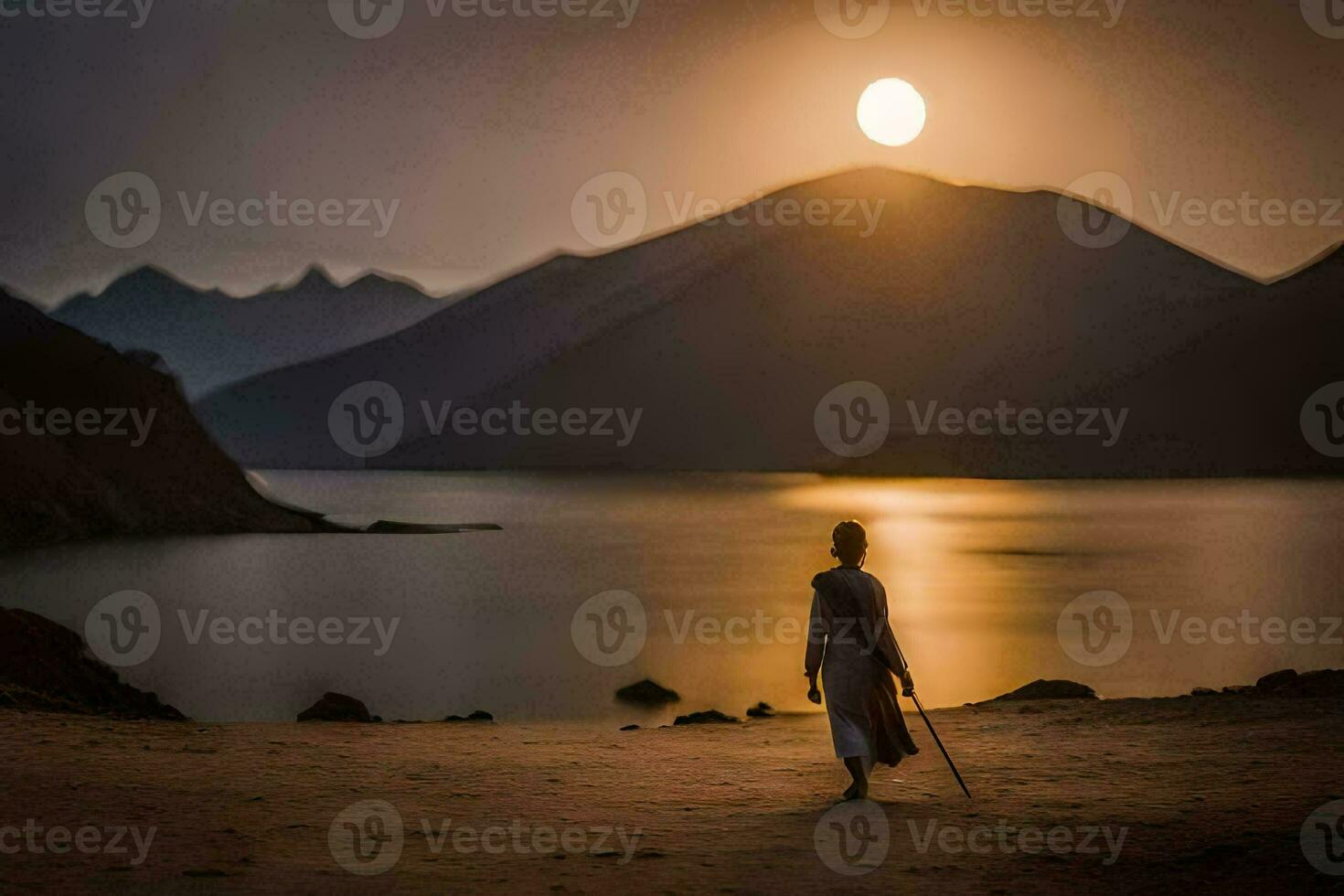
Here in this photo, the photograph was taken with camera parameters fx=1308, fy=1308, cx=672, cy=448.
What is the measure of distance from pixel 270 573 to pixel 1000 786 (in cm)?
→ 4204

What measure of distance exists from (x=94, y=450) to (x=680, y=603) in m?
30.2

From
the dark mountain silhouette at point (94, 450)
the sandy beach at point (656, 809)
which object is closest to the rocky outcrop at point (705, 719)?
the sandy beach at point (656, 809)

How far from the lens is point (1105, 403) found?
179 meters

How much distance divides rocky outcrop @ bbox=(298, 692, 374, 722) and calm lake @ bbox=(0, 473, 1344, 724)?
129 inches

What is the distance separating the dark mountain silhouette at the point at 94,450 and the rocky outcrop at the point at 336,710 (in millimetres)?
39416

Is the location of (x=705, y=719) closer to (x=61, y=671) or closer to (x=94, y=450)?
(x=61, y=671)

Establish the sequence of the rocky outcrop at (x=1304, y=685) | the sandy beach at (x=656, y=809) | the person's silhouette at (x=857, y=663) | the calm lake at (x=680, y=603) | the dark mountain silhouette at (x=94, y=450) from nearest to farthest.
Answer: the sandy beach at (x=656, y=809) → the person's silhouette at (x=857, y=663) → the rocky outcrop at (x=1304, y=685) → the calm lake at (x=680, y=603) → the dark mountain silhouette at (x=94, y=450)

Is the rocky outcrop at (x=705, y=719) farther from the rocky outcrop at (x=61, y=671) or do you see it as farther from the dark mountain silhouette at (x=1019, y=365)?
the dark mountain silhouette at (x=1019, y=365)

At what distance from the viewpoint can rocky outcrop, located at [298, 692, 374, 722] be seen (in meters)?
→ 15.0

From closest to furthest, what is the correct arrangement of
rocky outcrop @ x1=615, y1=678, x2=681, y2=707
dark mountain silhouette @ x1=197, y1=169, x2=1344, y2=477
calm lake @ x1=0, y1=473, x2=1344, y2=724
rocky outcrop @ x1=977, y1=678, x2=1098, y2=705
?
rocky outcrop @ x1=977, y1=678, x2=1098, y2=705, rocky outcrop @ x1=615, y1=678, x2=681, y2=707, calm lake @ x1=0, y1=473, x2=1344, y2=724, dark mountain silhouette @ x1=197, y1=169, x2=1344, y2=477

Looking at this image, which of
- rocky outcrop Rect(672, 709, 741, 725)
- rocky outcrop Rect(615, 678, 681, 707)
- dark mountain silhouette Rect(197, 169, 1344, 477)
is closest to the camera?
rocky outcrop Rect(672, 709, 741, 725)

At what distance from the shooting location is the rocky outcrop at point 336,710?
15008 mm

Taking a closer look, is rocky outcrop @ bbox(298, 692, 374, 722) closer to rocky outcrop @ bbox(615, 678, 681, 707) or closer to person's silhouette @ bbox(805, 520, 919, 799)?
rocky outcrop @ bbox(615, 678, 681, 707)

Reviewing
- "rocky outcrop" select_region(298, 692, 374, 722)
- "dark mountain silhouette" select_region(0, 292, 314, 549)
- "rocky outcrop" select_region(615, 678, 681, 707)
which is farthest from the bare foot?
"dark mountain silhouette" select_region(0, 292, 314, 549)
